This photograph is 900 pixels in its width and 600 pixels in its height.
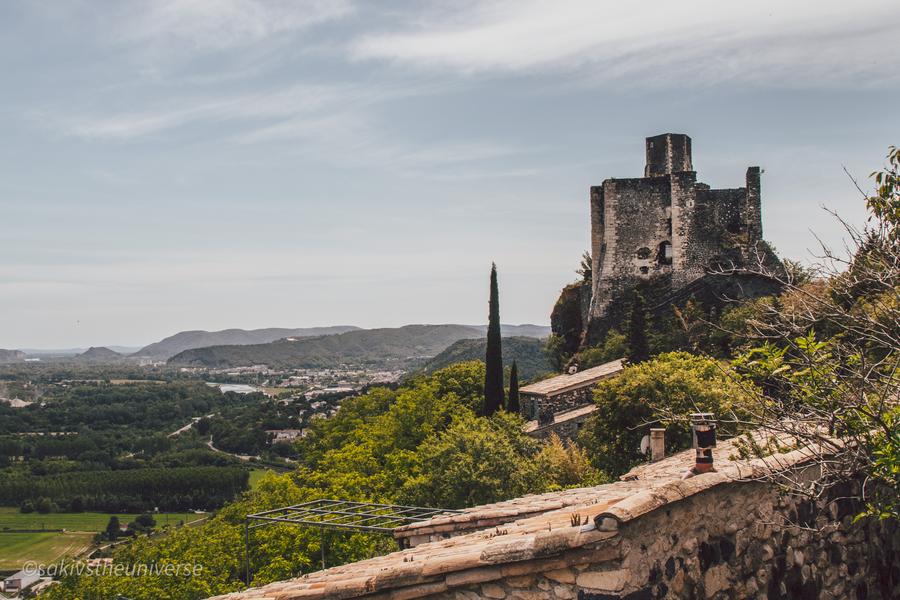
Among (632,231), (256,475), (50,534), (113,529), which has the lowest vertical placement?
(50,534)

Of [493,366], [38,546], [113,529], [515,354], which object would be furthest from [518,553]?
[515,354]

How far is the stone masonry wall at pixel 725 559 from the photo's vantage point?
6.22 metres

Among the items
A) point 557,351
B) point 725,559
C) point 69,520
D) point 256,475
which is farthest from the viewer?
point 256,475

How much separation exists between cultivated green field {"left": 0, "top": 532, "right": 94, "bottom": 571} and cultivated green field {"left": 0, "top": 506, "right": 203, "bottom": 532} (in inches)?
119

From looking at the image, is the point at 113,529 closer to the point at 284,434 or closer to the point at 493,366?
the point at 493,366

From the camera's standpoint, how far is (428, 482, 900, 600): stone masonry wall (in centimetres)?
622

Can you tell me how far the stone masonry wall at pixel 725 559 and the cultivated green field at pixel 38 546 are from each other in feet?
205

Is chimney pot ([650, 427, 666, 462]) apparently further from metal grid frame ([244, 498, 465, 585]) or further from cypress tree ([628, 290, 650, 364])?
cypress tree ([628, 290, 650, 364])

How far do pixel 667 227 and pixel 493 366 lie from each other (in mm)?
10958

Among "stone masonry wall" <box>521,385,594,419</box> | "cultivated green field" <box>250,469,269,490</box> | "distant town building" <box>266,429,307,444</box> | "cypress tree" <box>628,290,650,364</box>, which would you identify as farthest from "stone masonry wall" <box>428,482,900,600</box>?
"distant town building" <box>266,429,307,444</box>

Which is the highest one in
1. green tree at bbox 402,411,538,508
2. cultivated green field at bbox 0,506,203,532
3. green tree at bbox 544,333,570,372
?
green tree at bbox 544,333,570,372

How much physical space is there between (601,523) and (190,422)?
161734 millimetres

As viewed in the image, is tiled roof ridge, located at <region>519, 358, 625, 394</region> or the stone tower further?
the stone tower

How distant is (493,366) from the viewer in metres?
35.2
